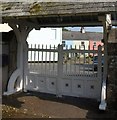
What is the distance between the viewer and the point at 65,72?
9781 millimetres

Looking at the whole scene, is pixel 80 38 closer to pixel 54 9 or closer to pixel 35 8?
pixel 35 8

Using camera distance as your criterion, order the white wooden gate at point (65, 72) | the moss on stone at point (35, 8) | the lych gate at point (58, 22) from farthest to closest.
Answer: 1. the white wooden gate at point (65, 72)
2. the moss on stone at point (35, 8)
3. the lych gate at point (58, 22)

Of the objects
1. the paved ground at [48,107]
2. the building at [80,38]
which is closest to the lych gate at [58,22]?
the paved ground at [48,107]

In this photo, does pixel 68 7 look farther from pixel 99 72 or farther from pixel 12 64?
pixel 12 64

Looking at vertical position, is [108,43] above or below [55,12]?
below

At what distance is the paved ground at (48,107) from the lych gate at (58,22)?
392mm

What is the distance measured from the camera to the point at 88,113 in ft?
25.2

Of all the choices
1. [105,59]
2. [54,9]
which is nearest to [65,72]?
[105,59]

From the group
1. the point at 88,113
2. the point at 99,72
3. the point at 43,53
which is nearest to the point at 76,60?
the point at 99,72

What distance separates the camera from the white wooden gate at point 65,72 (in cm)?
935

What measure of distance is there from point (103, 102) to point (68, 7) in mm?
3126

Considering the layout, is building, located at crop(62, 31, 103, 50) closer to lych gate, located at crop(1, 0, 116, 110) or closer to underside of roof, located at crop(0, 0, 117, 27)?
lych gate, located at crop(1, 0, 116, 110)

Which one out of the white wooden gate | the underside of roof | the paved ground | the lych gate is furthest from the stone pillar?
the underside of roof

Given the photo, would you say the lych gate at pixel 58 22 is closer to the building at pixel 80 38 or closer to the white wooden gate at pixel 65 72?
the white wooden gate at pixel 65 72
